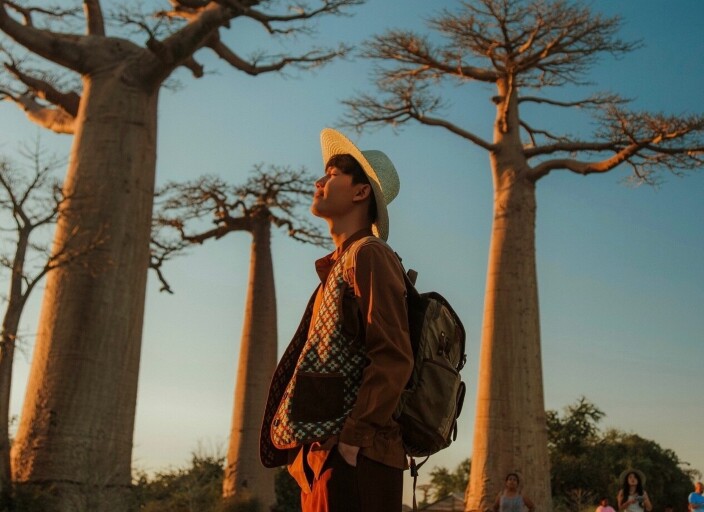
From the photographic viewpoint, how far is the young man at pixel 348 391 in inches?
74.9

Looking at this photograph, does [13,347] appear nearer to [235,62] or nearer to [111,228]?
[111,228]

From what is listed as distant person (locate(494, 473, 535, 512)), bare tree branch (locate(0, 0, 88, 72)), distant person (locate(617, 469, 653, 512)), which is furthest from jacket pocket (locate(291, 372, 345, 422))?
bare tree branch (locate(0, 0, 88, 72))

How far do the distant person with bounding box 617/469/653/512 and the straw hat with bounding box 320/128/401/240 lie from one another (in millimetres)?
6162

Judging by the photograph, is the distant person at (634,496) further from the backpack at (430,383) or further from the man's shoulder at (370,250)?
the man's shoulder at (370,250)

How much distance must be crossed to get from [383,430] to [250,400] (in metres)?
11.9

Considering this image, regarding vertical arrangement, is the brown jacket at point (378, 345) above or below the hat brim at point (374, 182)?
below

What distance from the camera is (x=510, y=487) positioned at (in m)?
7.29

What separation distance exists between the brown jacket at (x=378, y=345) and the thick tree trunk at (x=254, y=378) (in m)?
11.3

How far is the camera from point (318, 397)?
1986 mm

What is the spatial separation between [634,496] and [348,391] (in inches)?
258

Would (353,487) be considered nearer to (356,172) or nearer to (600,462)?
(356,172)

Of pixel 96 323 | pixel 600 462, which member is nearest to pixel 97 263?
pixel 96 323

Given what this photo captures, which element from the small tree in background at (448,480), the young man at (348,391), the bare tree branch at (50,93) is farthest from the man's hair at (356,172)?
the small tree in background at (448,480)

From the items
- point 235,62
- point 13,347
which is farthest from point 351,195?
point 235,62
